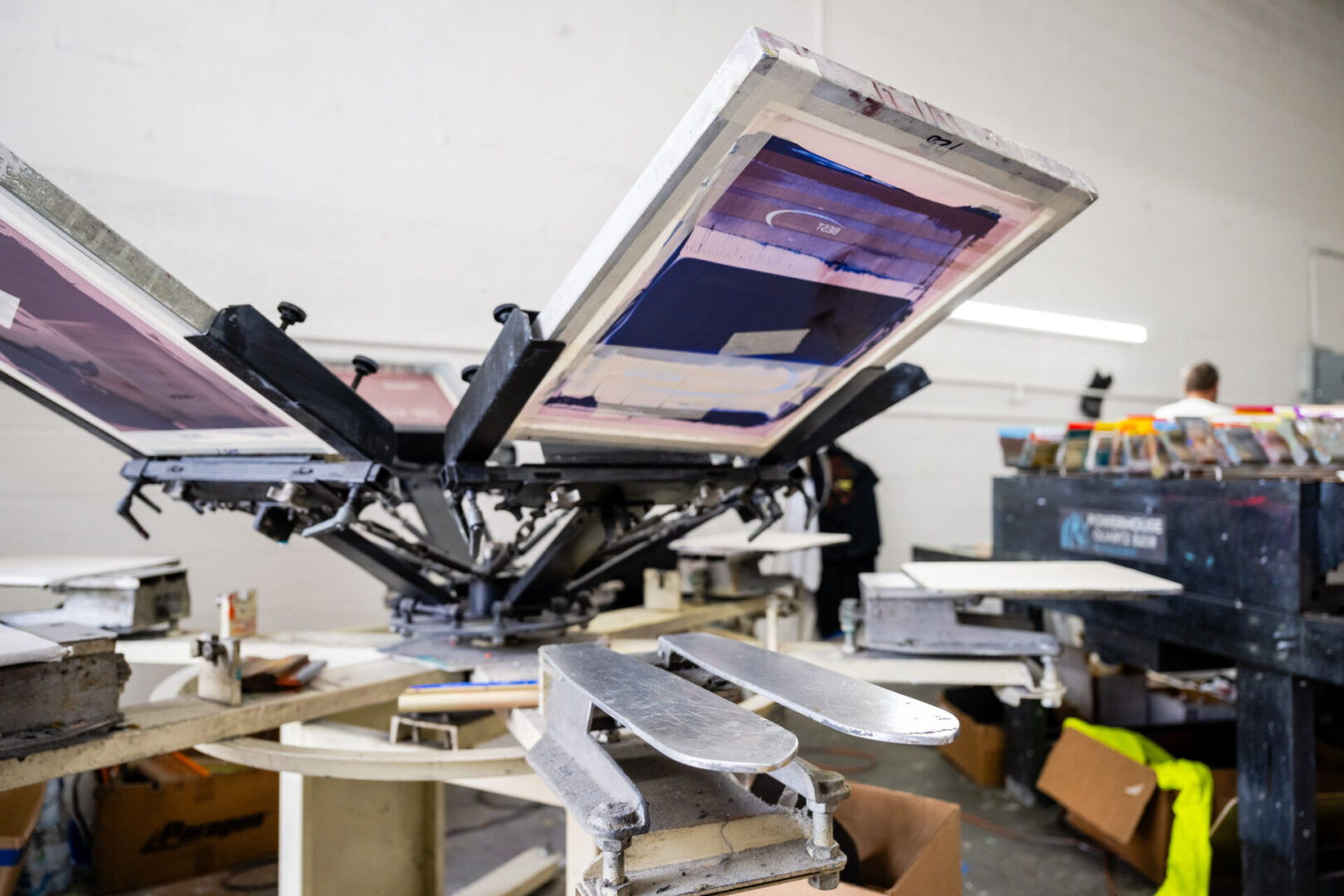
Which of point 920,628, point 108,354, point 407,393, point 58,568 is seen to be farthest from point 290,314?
point 920,628

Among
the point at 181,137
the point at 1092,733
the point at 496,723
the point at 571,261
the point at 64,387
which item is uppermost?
the point at 181,137

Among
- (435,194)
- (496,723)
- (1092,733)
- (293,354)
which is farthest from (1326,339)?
(293,354)

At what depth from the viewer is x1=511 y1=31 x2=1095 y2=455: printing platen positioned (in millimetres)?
718

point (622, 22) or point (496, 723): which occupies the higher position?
point (622, 22)

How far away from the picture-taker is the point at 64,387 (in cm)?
134

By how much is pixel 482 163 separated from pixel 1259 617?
10.3ft

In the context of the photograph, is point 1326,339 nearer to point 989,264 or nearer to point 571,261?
point 571,261

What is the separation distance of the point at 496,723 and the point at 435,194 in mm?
2301

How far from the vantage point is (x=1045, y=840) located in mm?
2498

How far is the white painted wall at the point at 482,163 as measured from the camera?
2.64 meters

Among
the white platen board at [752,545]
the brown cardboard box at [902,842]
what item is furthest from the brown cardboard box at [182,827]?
the brown cardboard box at [902,842]

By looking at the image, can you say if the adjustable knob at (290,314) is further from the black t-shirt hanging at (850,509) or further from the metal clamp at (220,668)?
the black t-shirt hanging at (850,509)

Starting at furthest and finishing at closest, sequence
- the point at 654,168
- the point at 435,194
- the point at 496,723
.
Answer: the point at 435,194 → the point at 496,723 → the point at 654,168

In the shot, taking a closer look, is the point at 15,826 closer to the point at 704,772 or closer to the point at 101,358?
the point at 101,358
